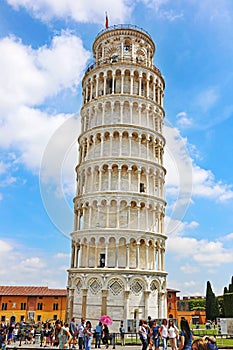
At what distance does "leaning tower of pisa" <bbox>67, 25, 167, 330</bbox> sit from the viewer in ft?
112

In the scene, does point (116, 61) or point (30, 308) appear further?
point (30, 308)

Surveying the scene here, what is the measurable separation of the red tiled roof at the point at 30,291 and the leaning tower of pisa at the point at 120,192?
2851 centimetres

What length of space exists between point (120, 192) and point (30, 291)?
1440 inches

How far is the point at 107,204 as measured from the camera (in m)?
36.4

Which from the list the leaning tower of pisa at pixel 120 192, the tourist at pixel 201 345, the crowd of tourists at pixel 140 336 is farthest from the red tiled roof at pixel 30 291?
the tourist at pixel 201 345

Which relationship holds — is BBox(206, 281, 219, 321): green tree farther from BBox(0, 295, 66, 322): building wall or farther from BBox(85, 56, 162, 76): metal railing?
BBox(85, 56, 162, 76): metal railing

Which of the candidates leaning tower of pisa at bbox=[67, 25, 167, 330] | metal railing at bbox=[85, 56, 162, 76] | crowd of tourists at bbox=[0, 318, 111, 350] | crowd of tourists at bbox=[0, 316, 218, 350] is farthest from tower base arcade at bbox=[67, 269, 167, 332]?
metal railing at bbox=[85, 56, 162, 76]

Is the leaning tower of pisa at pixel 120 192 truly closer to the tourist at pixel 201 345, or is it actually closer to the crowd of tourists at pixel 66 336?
the crowd of tourists at pixel 66 336

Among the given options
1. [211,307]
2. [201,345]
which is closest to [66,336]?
[201,345]

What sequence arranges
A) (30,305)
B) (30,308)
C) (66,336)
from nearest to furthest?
(66,336)
(30,308)
(30,305)

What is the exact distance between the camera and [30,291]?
63250mm

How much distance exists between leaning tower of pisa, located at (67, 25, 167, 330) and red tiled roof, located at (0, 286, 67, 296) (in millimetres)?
28509

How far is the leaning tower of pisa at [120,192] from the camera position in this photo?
112ft

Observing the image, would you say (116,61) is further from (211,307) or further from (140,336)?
(211,307)
